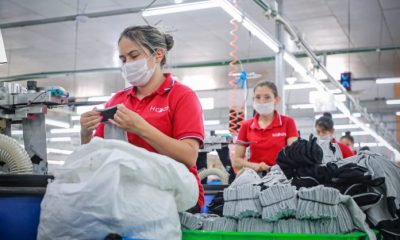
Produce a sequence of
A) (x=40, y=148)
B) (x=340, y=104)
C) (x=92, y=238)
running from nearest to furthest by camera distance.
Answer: (x=92, y=238), (x=40, y=148), (x=340, y=104)

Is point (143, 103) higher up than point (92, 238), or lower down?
higher up

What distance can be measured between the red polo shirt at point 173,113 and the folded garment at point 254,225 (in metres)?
0.31

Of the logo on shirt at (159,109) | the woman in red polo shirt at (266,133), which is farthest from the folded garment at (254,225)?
the woman in red polo shirt at (266,133)

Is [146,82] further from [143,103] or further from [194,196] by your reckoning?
[194,196]

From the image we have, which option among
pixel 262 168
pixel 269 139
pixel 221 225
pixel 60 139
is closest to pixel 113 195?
pixel 221 225

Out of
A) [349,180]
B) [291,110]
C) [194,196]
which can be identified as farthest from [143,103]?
[291,110]

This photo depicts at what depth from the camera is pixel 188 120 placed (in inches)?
70.5

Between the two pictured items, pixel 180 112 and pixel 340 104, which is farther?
pixel 340 104

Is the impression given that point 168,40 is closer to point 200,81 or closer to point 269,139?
point 269,139

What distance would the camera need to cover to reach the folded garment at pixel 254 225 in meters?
1.56

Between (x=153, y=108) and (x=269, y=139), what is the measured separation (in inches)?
66.6

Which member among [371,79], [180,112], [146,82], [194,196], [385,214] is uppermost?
[371,79]

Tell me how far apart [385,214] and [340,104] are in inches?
356

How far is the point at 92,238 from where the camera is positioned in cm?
132
